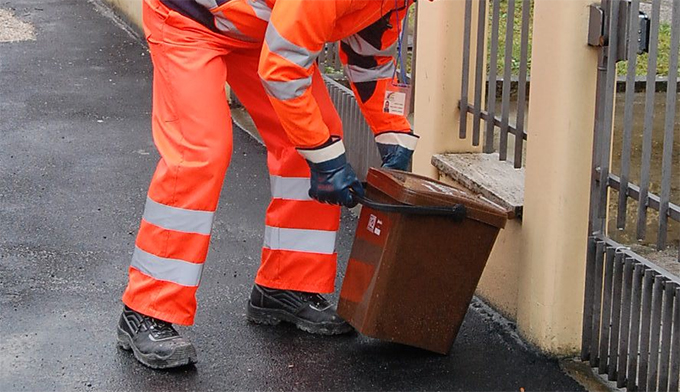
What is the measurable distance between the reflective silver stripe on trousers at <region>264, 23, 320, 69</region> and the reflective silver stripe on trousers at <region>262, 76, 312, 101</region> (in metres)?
0.05

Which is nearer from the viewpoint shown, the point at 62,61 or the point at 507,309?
the point at 507,309

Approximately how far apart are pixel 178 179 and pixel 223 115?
25 cm

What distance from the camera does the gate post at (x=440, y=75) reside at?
4.57 metres

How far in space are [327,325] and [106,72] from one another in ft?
15.9

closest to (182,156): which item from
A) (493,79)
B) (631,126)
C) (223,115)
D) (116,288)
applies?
(223,115)

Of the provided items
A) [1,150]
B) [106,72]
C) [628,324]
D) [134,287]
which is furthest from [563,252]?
[106,72]

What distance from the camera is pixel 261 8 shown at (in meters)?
3.66

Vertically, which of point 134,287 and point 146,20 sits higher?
point 146,20

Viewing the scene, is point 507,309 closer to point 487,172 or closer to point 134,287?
point 487,172

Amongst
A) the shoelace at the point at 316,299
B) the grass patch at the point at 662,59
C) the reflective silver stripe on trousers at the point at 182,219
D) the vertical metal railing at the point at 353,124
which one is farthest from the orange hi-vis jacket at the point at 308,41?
the grass patch at the point at 662,59

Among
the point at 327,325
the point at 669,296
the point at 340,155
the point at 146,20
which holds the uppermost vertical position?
the point at 146,20

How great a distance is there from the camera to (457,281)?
3867 mm

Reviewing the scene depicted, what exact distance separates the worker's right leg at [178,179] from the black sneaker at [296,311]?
464 mm

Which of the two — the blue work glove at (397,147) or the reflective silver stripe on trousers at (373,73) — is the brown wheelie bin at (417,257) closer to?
the blue work glove at (397,147)
